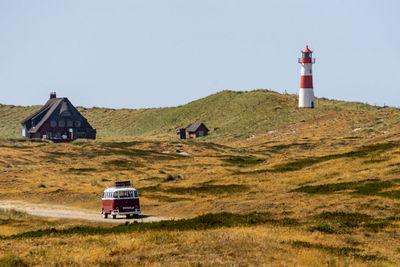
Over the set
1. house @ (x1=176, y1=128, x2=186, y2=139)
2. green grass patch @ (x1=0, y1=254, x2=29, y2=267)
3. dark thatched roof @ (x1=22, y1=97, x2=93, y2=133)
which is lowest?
green grass patch @ (x1=0, y1=254, x2=29, y2=267)

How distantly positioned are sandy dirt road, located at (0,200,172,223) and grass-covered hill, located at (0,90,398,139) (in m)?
95.8

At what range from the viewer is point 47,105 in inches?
6048

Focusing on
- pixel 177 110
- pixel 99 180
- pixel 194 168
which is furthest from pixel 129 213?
pixel 177 110

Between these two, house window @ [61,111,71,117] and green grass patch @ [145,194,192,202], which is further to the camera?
house window @ [61,111,71,117]

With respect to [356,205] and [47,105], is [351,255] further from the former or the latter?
[47,105]

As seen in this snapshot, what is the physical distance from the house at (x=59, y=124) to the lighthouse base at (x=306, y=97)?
49.3 meters

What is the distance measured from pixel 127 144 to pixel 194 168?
42.3 metres

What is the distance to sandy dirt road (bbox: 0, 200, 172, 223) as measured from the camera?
41.9 meters

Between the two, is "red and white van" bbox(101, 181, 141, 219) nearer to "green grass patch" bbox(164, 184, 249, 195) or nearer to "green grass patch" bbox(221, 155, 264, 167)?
"green grass patch" bbox(164, 184, 249, 195)

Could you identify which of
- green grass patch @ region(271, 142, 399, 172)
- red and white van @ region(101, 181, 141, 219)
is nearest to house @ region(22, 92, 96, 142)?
green grass patch @ region(271, 142, 399, 172)

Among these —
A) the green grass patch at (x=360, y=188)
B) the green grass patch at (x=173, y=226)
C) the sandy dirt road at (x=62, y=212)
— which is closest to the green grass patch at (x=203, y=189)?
the green grass patch at (x=360, y=188)

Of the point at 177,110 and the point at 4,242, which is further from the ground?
the point at 177,110

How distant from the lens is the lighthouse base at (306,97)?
144 meters

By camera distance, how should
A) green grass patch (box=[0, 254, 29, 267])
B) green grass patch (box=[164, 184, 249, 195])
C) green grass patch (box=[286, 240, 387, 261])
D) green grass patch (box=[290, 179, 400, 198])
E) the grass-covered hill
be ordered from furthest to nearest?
the grass-covered hill < green grass patch (box=[164, 184, 249, 195]) < green grass patch (box=[290, 179, 400, 198]) < green grass patch (box=[286, 240, 387, 261]) < green grass patch (box=[0, 254, 29, 267])
